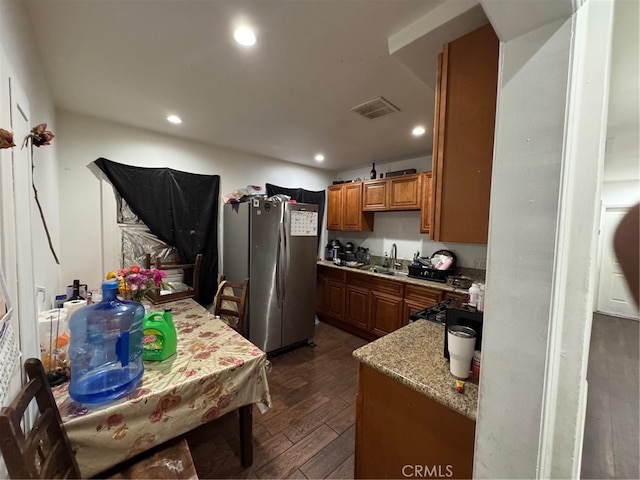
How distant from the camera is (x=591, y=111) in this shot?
57 cm

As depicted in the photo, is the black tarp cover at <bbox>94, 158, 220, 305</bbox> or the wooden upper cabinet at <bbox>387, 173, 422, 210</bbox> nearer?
the black tarp cover at <bbox>94, 158, 220, 305</bbox>

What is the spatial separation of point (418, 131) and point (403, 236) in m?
1.50

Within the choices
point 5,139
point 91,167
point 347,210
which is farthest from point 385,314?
point 91,167

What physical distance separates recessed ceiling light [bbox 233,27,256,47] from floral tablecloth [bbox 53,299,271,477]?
5.55ft

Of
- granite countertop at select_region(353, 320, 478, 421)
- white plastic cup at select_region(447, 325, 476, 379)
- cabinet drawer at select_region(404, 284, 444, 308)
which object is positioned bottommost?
cabinet drawer at select_region(404, 284, 444, 308)

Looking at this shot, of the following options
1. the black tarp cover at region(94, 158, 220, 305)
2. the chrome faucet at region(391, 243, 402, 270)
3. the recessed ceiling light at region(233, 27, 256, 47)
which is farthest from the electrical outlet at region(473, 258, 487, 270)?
the black tarp cover at region(94, 158, 220, 305)

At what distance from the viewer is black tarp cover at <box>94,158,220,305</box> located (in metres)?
2.61

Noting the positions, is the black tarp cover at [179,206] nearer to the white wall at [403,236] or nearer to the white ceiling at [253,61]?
the white ceiling at [253,61]

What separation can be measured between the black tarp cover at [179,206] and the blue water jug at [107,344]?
1.69 meters

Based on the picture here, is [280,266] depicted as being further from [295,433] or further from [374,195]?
[374,195]

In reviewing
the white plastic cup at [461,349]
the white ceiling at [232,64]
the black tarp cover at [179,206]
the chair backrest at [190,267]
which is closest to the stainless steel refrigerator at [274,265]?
the black tarp cover at [179,206]

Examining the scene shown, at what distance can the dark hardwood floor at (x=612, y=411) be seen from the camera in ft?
5.27

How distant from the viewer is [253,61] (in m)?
1.53

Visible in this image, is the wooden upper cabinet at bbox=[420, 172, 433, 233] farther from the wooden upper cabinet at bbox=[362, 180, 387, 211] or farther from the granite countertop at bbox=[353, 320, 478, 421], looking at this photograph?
the granite countertop at bbox=[353, 320, 478, 421]
